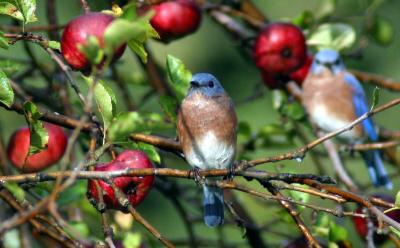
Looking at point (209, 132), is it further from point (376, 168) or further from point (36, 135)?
point (376, 168)

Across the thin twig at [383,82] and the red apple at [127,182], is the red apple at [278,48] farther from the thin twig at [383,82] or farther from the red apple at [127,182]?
the red apple at [127,182]

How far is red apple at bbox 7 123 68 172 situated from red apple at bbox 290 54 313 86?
1.48 m

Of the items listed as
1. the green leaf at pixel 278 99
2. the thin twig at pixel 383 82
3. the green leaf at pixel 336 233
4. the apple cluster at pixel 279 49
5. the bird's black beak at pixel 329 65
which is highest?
the apple cluster at pixel 279 49

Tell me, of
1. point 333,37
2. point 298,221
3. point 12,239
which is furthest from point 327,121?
point 298,221

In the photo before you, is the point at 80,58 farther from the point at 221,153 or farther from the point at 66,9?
the point at 66,9

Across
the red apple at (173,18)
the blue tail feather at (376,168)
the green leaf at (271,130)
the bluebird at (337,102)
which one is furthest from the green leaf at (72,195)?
the blue tail feather at (376,168)

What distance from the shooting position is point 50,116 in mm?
2201

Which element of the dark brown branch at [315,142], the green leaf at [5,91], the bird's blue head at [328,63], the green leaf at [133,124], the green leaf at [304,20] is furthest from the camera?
the bird's blue head at [328,63]

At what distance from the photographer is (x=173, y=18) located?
304cm

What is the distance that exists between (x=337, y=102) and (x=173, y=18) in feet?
7.35

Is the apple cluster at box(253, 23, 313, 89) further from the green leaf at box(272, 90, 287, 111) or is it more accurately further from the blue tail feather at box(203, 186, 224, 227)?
the blue tail feather at box(203, 186, 224, 227)

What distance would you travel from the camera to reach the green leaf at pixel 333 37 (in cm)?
339

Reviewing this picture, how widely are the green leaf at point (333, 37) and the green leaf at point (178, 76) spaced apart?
3.58ft

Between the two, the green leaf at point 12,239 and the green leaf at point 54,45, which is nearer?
the green leaf at point 54,45
